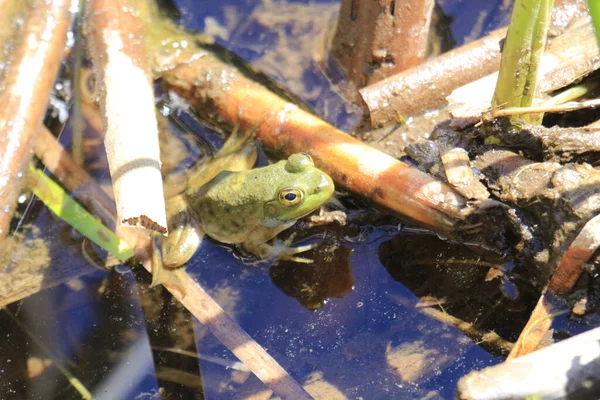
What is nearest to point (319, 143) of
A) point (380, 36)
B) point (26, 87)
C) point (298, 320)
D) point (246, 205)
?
point (246, 205)

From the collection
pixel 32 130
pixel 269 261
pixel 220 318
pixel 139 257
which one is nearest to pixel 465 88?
pixel 269 261

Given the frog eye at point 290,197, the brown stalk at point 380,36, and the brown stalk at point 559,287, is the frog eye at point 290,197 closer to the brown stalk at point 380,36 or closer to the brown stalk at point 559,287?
the brown stalk at point 380,36

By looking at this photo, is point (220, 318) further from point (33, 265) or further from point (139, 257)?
point (33, 265)

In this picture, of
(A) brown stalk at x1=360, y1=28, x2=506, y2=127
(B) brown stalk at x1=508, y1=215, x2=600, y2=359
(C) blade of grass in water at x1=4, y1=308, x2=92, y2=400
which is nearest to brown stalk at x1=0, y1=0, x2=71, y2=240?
(C) blade of grass in water at x1=4, y1=308, x2=92, y2=400

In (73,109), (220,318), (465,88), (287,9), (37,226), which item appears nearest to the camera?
(220,318)

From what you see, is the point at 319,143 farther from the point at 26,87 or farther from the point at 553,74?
the point at 26,87

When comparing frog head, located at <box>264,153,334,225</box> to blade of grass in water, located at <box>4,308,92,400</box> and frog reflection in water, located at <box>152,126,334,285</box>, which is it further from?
blade of grass in water, located at <box>4,308,92,400</box>
